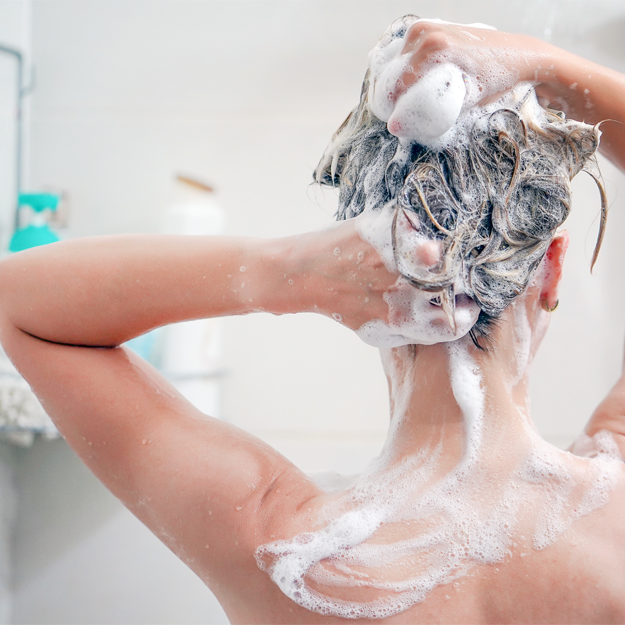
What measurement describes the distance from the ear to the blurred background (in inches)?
35.6

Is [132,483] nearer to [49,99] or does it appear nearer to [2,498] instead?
[2,498]

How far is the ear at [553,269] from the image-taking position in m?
0.69

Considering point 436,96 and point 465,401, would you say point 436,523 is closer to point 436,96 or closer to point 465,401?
point 465,401

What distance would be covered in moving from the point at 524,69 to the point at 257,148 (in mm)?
1068

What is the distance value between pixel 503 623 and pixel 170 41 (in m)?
1.62

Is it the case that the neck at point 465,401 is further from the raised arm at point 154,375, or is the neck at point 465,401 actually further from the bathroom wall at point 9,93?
the bathroom wall at point 9,93

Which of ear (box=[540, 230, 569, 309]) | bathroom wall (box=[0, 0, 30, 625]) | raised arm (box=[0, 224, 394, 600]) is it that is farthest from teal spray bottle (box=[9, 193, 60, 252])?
ear (box=[540, 230, 569, 309])

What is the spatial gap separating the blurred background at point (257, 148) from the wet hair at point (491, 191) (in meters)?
0.91

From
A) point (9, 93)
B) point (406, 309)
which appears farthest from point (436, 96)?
point (9, 93)

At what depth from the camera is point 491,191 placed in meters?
0.61

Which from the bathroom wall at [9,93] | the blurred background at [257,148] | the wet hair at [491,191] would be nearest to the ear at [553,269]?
the wet hair at [491,191]

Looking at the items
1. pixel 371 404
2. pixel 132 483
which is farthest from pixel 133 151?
pixel 132 483

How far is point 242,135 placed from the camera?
62.7 inches

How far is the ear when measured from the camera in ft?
2.25
